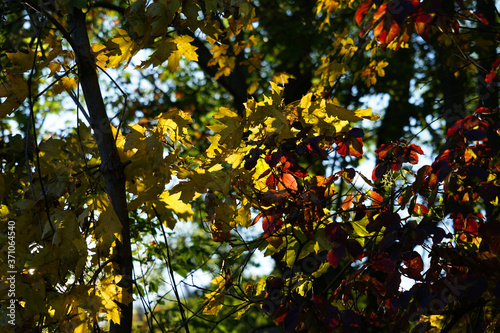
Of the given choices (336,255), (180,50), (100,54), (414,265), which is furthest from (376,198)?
(100,54)

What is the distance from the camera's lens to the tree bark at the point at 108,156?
2.27 metres

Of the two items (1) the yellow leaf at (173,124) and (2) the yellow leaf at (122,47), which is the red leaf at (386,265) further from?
(2) the yellow leaf at (122,47)

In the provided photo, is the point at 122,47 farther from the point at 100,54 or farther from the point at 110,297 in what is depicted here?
the point at 110,297

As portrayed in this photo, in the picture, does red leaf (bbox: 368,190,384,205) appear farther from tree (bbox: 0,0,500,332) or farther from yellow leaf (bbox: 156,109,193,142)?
yellow leaf (bbox: 156,109,193,142)

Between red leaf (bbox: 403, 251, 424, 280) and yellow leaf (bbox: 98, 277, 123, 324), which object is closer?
red leaf (bbox: 403, 251, 424, 280)

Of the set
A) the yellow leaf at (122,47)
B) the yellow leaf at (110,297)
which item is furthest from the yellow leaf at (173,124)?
the yellow leaf at (110,297)

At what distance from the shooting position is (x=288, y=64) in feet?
16.7

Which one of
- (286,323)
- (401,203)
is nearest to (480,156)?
(401,203)

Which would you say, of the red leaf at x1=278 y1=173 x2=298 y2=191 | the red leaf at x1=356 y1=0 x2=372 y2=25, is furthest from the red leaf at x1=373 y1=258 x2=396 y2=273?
the red leaf at x1=356 y1=0 x2=372 y2=25

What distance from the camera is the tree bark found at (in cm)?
227

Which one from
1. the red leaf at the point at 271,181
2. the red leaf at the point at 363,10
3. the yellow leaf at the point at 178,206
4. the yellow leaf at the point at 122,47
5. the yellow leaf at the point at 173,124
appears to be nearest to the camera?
the red leaf at the point at 363,10

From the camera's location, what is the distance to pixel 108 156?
7.34 feet

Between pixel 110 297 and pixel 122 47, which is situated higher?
pixel 122 47

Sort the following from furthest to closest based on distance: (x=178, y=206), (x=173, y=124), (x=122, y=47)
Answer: (x=178, y=206)
(x=173, y=124)
(x=122, y=47)
